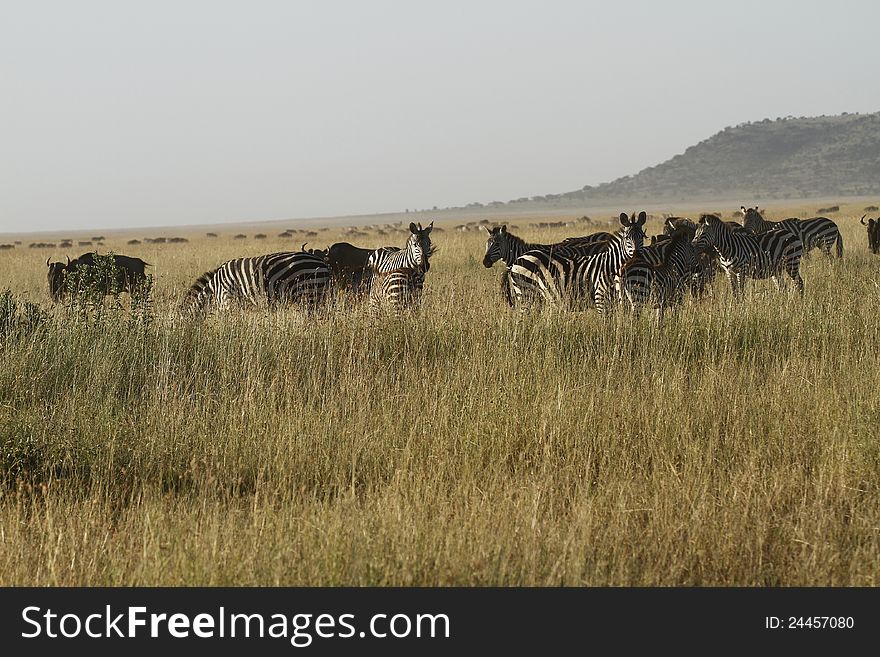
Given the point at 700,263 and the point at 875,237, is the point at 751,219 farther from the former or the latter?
the point at 700,263

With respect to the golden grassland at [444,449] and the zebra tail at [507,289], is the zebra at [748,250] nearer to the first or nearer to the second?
the zebra tail at [507,289]

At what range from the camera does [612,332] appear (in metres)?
9.13

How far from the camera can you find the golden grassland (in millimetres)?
4414

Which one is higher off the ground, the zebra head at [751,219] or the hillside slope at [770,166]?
the hillside slope at [770,166]

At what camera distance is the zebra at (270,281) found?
12367 mm

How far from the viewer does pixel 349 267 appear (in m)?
14.6

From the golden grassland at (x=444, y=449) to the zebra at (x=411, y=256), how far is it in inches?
148

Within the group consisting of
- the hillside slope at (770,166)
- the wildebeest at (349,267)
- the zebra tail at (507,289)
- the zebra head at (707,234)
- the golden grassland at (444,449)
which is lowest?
the golden grassland at (444,449)

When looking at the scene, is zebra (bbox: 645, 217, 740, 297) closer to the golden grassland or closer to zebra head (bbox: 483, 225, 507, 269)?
zebra head (bbox: 483, 225, 507, 269)

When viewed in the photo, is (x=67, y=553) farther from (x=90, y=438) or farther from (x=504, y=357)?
(x=504, y=357)

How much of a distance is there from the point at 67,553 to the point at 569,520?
2.66m

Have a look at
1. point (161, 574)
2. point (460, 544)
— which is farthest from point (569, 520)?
point (161, 574)

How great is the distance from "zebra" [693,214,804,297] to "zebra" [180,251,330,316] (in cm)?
599

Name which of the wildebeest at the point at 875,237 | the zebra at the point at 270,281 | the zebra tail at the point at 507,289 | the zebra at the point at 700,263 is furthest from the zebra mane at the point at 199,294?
the wildebeest at the point at 875,237
